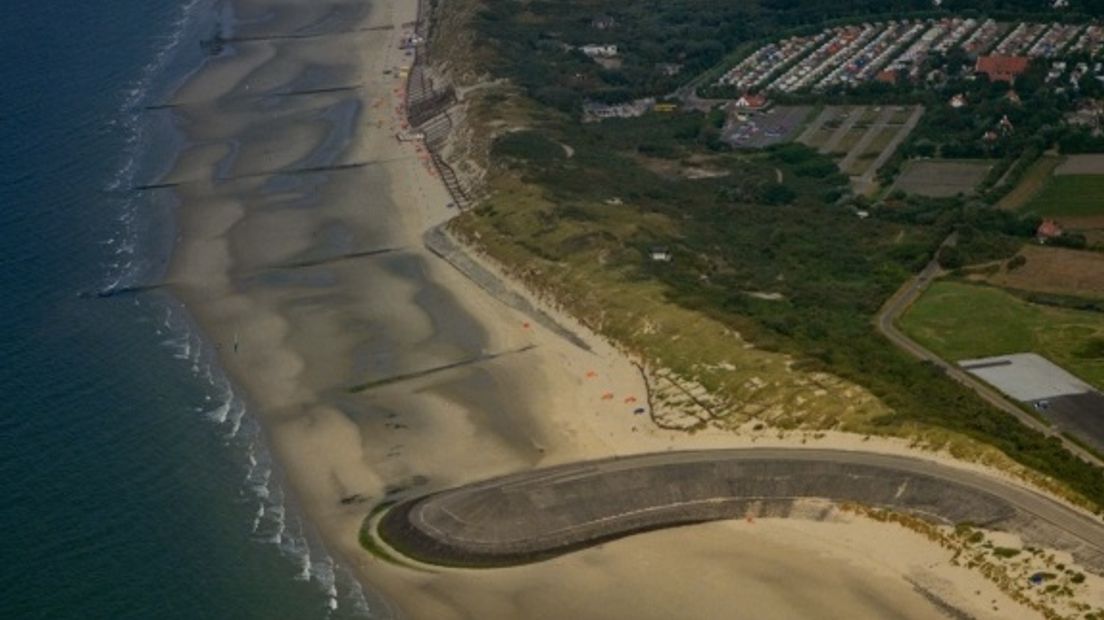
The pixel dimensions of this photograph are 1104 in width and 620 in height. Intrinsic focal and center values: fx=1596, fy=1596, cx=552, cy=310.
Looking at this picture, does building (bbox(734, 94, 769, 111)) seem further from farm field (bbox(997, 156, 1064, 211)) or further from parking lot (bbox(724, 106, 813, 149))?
farm field (bbox(997, 156, 1064, 211))

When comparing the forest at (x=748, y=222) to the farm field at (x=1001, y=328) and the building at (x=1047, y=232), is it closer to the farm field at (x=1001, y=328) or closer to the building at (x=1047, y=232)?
the building at (x=1047, y=232)

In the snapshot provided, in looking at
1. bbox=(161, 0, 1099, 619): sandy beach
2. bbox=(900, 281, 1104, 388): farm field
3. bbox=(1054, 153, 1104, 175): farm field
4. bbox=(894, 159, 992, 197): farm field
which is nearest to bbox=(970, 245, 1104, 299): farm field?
bbox=(900, 281, 1104, 388): farm field

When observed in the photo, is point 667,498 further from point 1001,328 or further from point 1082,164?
point 1082,164

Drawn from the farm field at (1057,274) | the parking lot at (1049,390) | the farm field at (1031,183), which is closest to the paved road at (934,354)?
the parking lot at (1049,390)

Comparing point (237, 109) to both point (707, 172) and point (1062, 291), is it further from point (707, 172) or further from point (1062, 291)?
point (1062, 291)

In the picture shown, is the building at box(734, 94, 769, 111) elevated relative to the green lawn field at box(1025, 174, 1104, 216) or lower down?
lower down

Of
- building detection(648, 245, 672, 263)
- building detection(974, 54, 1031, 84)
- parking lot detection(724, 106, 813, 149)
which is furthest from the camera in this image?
building detection(974, 54, 1031, 84)

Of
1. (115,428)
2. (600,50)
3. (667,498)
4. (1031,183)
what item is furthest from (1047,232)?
(600,50)
